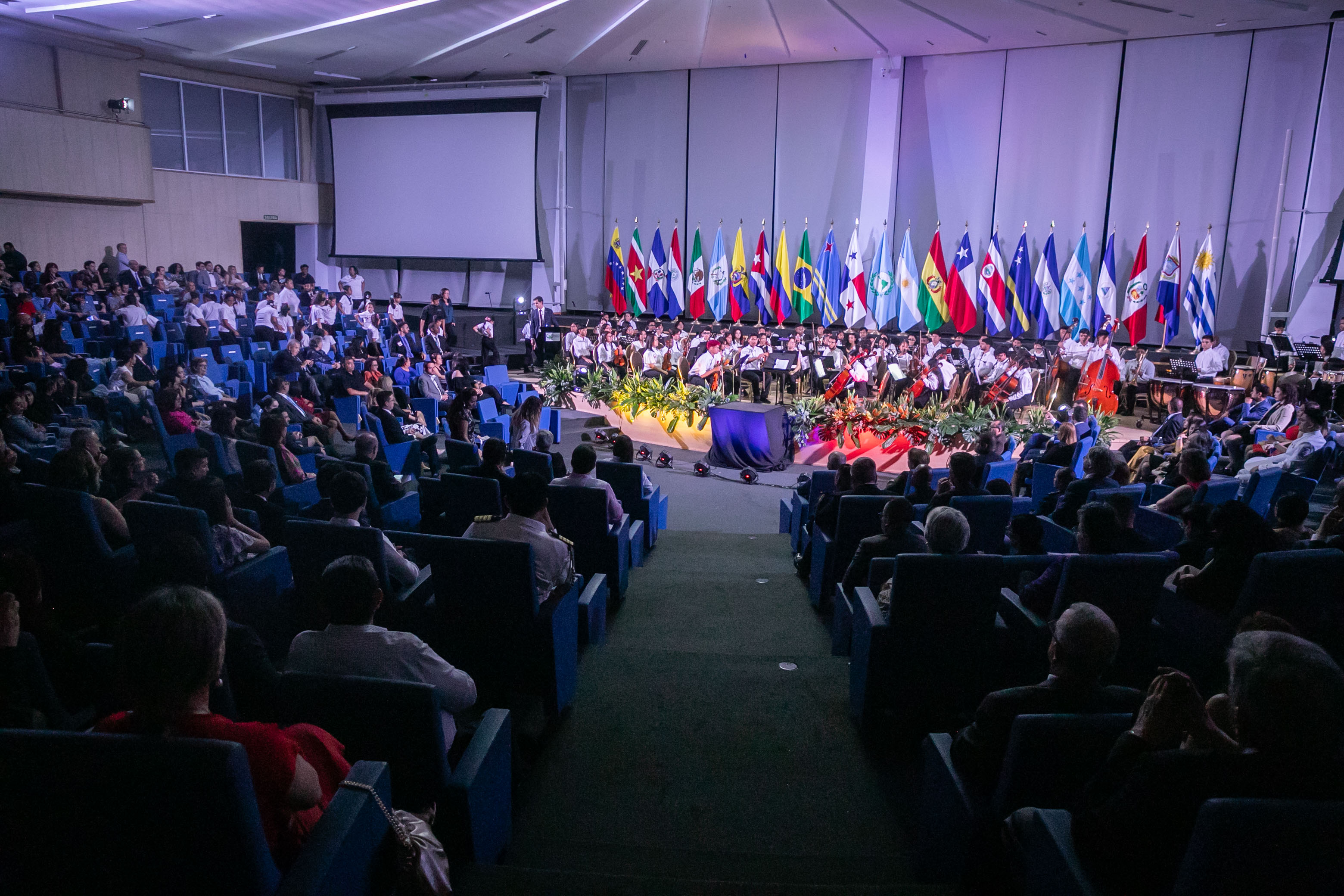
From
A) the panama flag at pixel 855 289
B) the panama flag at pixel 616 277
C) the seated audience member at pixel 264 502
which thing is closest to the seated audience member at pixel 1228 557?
the seated audience member at pixel 264 502

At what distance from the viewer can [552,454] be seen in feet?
19.2

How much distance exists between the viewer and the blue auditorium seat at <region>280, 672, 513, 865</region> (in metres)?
1.87

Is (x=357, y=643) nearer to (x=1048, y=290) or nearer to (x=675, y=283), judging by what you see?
(x=1048, y=290)

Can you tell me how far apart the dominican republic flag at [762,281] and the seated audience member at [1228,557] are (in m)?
13.1

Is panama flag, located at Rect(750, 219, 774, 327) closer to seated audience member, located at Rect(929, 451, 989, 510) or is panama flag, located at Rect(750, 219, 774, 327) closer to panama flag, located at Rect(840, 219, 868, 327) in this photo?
panama flag, located at Rect(840, 219, 868, 327)

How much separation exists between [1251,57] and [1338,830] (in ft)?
49.3

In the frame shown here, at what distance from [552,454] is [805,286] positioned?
36.4 feet

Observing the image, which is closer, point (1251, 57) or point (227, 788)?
point (227, 788)

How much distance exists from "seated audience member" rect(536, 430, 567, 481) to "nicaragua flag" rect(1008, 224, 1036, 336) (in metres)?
10.4

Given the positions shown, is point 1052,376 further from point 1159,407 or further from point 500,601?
point 500,601

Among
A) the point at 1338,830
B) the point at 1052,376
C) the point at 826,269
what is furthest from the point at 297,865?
the point at 826,269

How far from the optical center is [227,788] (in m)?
1.29

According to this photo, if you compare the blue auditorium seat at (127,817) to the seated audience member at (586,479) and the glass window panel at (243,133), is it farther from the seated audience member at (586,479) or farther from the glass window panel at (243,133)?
the glass window panel at (243,133)

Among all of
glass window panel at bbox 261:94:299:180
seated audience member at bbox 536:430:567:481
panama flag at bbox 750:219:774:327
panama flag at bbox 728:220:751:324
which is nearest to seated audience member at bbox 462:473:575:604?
seated audience member at bbox 536:430:567:481
